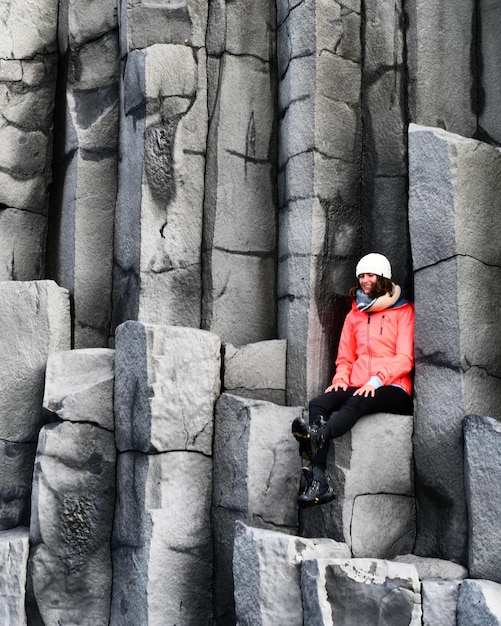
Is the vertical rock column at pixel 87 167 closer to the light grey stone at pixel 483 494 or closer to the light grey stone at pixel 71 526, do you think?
the light grey stone at pixel 71 526

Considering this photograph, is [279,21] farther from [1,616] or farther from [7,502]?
[1,616]

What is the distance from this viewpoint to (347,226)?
20.1 ft

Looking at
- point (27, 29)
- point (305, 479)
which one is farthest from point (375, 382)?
point (27, 29)

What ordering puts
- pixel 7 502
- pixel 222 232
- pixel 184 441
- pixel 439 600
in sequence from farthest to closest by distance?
pixel 222 232
pixel 7 502
pixel 184 441
pixel 439 600

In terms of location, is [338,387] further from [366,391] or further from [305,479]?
[305,479]

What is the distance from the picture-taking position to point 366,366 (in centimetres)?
557

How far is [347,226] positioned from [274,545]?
2.23 metres

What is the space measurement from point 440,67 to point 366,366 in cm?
212

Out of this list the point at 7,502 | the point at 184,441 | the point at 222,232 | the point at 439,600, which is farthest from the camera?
the point at 222,232

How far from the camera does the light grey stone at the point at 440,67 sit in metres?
6.19

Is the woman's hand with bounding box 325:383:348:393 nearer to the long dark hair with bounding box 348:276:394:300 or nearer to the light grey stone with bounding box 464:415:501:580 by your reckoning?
the long dark hair with bounding box 348:276:394:300

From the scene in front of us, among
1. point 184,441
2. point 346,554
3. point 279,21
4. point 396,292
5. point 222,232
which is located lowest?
point 346,554

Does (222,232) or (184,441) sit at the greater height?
(222,232)

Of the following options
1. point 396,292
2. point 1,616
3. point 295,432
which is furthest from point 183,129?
point 1,616
